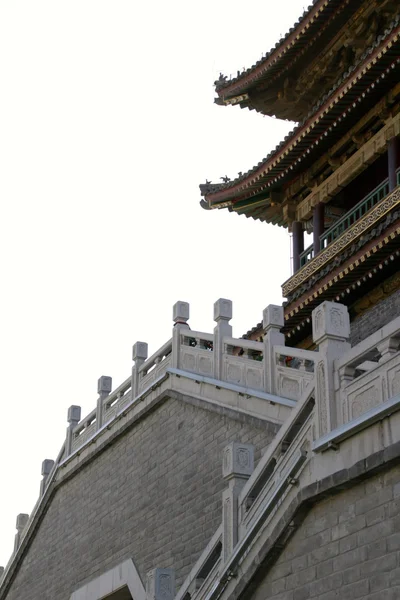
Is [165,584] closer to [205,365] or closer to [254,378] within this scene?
[254,378]

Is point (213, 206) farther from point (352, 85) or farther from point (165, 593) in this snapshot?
point (165, 593)

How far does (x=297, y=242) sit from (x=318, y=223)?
98 cm

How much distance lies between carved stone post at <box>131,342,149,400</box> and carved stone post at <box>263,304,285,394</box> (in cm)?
453

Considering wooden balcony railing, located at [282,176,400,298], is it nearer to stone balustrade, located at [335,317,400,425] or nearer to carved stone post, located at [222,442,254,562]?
carved stone post, located at [222,442,254,562]

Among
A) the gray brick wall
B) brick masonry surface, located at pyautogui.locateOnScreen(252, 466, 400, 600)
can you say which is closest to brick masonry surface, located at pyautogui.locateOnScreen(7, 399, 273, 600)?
the gray brick wall

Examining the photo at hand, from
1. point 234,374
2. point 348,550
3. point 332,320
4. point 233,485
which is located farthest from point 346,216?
point 348,550

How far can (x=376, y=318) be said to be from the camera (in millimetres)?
15562

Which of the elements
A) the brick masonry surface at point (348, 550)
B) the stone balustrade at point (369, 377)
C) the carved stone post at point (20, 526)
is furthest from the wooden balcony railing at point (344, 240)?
the brick masonry surface at point (348, 550)

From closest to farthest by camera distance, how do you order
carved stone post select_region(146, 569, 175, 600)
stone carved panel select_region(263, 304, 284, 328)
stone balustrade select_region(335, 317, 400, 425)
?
stone balustrade select_region(335, 317, 400, 425) < carved stone post select_region(146, 569, 175, 600) < stone carved panel select_region(263, 304, 284, 328)

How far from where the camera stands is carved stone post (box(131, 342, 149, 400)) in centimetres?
1658

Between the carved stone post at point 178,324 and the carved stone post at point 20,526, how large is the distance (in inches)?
267

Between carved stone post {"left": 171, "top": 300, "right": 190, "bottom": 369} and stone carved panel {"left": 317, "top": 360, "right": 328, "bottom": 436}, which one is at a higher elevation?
carved stone post {"left": 171, "top": 300, "right": 190, "bottom": 369}

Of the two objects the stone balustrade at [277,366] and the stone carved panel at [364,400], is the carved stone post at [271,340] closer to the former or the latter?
the stone balustrade at [277,366]

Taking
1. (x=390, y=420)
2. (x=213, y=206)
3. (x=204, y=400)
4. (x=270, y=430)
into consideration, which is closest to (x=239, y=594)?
(x=390, y=420)
